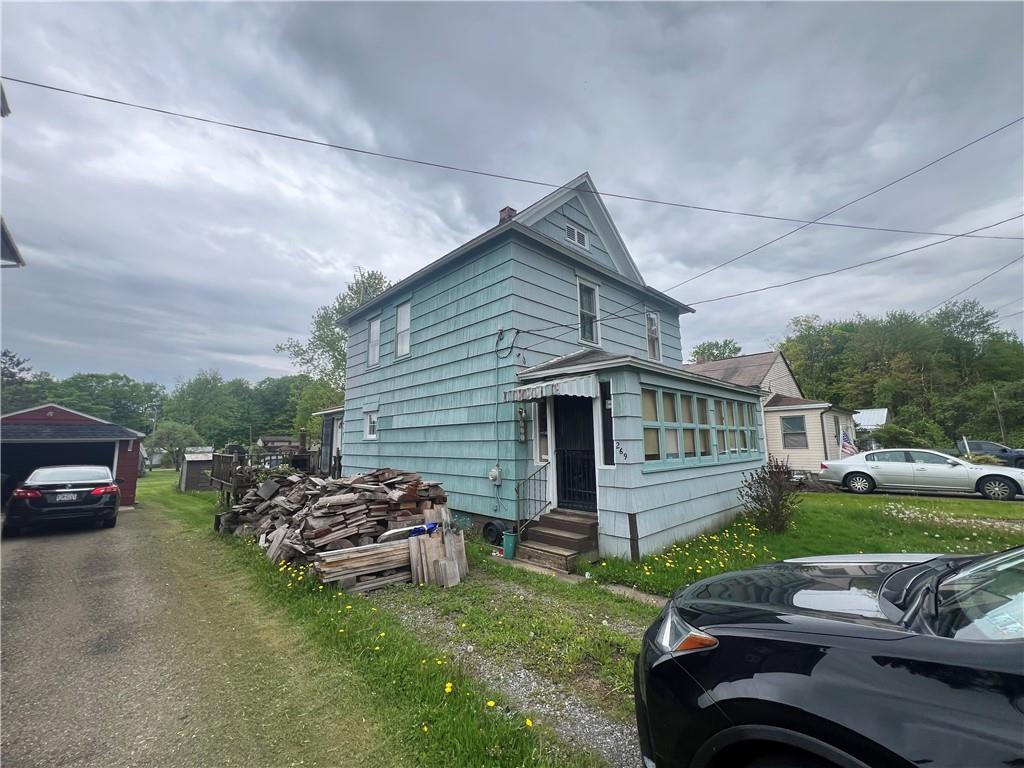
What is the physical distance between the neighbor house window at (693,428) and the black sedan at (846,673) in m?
4.69

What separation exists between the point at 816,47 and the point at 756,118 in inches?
45.0

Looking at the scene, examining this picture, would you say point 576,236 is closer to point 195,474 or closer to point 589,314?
point 589,314

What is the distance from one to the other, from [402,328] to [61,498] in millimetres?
8103

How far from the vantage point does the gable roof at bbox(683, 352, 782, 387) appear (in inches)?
797

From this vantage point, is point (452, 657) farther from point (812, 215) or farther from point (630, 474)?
point (812, 215)

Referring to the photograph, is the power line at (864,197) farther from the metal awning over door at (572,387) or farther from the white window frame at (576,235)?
the metal awning over door at (572,387)

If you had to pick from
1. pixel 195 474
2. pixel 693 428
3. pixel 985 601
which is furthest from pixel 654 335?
pixel 195 474

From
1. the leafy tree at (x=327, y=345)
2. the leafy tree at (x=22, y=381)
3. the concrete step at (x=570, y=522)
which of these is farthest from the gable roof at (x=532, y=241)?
the leafy tree at (x=22, y=381)

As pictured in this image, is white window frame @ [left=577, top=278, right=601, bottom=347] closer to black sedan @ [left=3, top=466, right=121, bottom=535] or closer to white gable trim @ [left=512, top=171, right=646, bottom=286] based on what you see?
white gable trim @ [left=512, top=171, right=646, bottom=286]

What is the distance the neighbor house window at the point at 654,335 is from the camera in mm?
11555

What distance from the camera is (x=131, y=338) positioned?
840 inches

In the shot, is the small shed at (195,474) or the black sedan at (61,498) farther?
the small shed at (195,474)

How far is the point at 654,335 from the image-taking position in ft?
38.6

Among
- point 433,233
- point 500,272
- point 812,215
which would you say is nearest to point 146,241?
point 433,233
